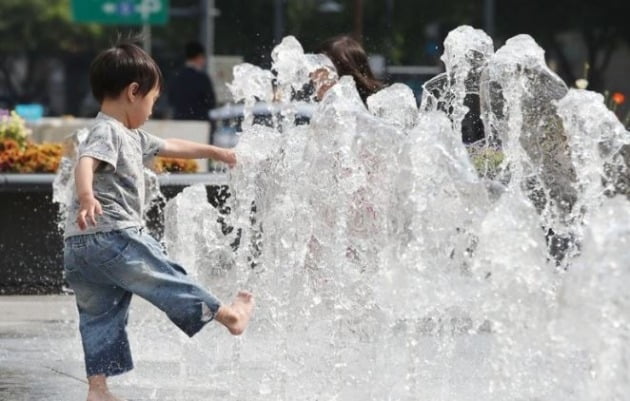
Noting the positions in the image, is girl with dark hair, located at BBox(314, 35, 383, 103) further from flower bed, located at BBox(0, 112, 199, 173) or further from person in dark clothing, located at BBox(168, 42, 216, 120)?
person in dark clothing, located at BBox(168, 42, 216, 120)

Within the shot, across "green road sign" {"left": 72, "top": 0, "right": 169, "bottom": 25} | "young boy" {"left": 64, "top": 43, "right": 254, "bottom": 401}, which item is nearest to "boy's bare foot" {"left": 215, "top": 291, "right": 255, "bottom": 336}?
"young boy" {"left": 64, "top": 43, "right": 254, "bottom": 401}

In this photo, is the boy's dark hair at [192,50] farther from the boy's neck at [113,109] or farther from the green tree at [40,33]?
the green tree at [40,33]

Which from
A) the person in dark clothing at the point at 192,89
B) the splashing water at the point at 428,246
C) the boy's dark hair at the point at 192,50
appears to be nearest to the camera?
the splashing water at the point at 428,246

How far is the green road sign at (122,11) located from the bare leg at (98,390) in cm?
2861

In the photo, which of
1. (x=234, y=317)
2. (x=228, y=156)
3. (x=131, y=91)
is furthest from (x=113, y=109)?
(x=234, y=317)

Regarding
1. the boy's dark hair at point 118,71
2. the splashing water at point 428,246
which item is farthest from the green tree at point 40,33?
the boy's dark hair at point 118,71

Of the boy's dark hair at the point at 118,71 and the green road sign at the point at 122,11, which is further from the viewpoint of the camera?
the green road sign at the point at 122,11

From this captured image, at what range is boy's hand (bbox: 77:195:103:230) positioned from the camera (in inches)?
200

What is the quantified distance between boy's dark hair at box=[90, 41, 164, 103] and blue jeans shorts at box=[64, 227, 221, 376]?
1.67ft

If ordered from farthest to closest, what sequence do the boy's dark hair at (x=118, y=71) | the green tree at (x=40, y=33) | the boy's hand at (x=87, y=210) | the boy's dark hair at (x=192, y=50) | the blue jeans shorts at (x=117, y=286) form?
1. the green tree at (x=40, y=33)
2. the boy's dark hair at (x=192, y=50)
3. the boy's dark hair at (x=118, y=71)
4. the blue jeans shorts at (x=117, y=286)
5. the boy's hand at (x=87, y=210)

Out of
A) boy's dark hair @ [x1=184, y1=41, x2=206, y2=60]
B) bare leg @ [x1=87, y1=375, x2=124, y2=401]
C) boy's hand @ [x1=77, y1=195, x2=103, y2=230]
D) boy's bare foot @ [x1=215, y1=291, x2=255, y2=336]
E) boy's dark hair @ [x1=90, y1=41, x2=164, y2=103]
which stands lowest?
bare leg @ [x1=87, y1=375, x2=124, y2=401]

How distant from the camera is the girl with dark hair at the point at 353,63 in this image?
23.9ft

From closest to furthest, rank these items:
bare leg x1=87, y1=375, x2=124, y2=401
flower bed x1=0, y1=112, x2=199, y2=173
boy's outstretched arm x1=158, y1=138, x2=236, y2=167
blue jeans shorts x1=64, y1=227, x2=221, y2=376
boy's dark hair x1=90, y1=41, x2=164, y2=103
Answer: blue jeans shorts x1=64, y1=227, x2=221, y2=376 < bare leg x1=87, y1=375, x2=124, y2=401 < boy's dark hair x1=90, y1=41, x2=164, y2=103 < boy's outstretched arm x1=158, y1=138, x2=236, y2=167 < flower bed x1=0, y1=112, x2=199, y2=173

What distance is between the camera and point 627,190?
601 cm
